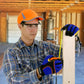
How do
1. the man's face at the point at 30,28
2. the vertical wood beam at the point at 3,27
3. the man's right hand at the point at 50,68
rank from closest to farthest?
→ the man's right hand at the point at 50,68
the man's face at the point at 30,28
the vertical wood beam at the point at 3,27

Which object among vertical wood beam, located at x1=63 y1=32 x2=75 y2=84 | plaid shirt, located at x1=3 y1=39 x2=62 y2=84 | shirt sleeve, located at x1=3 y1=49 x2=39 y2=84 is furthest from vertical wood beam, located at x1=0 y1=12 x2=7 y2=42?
vertical wood beam, located at x1=63 y1=32 x2=75 y2=84

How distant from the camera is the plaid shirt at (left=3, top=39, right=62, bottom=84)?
1.00 metres

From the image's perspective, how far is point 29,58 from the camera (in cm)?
116

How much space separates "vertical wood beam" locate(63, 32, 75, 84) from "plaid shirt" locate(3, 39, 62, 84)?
217 millimetres

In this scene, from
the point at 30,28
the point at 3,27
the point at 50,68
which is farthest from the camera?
the point at 3,27

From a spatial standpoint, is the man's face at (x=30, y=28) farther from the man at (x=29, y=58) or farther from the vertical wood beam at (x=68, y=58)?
the vertical wood beam at (x=68, y=58)

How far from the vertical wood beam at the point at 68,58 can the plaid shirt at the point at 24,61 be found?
0.22m

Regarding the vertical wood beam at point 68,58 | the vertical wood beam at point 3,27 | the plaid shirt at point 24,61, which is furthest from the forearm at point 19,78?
the vertical wood beam at point 3,27

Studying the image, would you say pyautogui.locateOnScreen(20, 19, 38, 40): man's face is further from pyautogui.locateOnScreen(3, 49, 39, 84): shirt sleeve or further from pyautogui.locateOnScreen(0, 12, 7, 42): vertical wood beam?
pyautogui.locateOnScreen(0, 12, 7, 42): vertical wood beam

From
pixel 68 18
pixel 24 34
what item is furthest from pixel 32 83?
pixel 68 18

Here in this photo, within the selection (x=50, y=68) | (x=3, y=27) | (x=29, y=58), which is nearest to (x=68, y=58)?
(x=50, y=68)

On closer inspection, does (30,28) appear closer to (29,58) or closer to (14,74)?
(29,58)

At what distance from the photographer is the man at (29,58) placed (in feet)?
3.16

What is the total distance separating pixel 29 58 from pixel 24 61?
0.06 m
